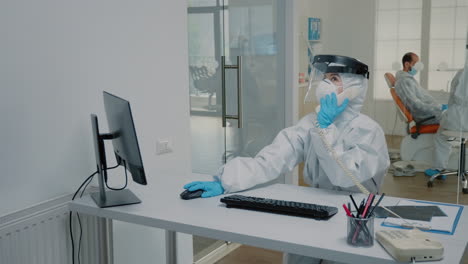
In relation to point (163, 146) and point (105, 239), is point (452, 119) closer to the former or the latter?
point (163, 146)

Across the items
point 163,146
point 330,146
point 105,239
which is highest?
point 330,146

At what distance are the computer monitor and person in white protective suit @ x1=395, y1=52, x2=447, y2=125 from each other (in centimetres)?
221

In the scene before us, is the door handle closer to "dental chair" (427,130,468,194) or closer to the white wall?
the white wall

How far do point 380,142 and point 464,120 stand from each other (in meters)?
1.48

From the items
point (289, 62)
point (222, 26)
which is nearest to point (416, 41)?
point (289, 62)

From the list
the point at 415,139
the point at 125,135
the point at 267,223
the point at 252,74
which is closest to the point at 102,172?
the point at 125,135

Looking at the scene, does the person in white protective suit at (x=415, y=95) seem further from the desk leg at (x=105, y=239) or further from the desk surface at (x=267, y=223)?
the desk leg at (x=105, y=239)

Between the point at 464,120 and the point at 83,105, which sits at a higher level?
the point at 83,105

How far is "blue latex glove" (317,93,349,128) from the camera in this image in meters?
2.16

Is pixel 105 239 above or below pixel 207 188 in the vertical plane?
below

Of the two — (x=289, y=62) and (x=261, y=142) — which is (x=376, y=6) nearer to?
(x=289, y=62)

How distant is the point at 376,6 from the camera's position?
372 cm

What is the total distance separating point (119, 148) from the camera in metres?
2.07

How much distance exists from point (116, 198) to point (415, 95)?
236 centimetres
